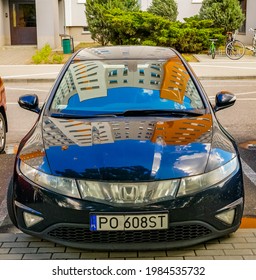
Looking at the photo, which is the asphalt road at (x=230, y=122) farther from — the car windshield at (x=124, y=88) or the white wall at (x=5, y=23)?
the white wall at (x=5, y=23)

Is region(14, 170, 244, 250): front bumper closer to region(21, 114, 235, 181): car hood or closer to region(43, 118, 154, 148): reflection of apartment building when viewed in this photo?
region(21, 114, 235, 181): car hood

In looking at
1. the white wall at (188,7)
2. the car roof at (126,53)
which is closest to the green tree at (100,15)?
the white wall at (188,7)

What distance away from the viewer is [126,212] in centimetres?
378

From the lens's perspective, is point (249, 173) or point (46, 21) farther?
point (46, 21)

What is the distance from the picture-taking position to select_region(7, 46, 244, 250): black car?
3820 millimetres

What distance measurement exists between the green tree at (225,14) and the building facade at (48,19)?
145 inches

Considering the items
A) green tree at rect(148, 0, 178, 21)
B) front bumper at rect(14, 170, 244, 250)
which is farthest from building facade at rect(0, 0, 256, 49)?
front bumper at rect(14, 170, 244, 250)

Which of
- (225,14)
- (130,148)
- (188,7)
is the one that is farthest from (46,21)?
(130,148)

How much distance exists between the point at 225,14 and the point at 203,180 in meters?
21.7

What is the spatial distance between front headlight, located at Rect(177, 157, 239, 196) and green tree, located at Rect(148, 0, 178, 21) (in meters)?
23.2

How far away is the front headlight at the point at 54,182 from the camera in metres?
3.87

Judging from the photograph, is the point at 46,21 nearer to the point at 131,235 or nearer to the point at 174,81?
Result: the point at 174,81
